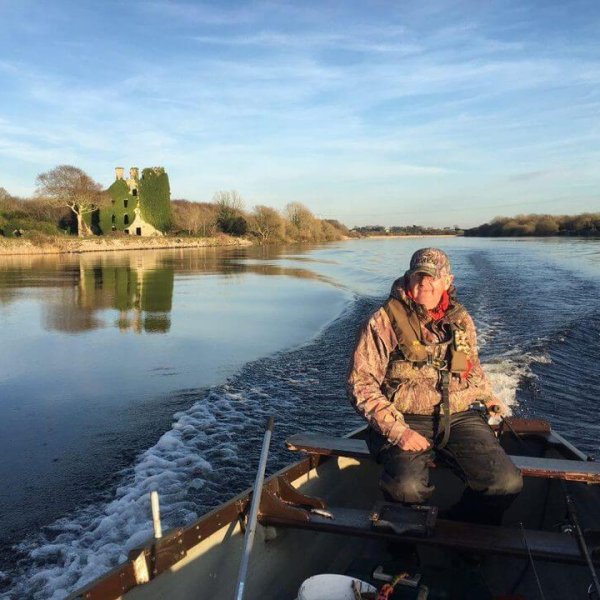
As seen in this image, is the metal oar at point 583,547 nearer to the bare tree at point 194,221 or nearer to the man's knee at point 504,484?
the man's knee at point 504,484

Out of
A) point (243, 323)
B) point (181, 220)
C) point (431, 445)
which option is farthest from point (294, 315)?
point (181, 220)

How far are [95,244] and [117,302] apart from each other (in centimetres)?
3489

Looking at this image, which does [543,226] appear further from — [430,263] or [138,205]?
[430,263]

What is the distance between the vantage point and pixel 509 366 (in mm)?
9305

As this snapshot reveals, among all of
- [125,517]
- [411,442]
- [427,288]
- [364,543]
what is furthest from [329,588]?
[125,517]

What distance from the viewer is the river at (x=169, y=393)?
179 inches

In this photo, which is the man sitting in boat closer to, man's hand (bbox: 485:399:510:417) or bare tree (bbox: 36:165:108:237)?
man's hand (bbox: 485:399:510:417)

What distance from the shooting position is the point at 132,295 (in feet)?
61.8

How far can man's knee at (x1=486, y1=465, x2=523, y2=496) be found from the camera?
3.41 metres

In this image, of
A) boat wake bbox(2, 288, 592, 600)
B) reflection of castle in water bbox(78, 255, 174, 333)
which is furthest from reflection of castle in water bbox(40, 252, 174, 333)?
boat wake bbox(2, 288, 592, 600)

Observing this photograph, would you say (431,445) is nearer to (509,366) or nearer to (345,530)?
(345,530)

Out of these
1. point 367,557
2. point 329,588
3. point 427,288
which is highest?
point 427,288

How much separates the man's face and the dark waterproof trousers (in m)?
0.81

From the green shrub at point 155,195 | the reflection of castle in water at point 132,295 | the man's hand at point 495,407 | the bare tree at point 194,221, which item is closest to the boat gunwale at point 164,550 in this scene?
the man's hand at point 495,407
